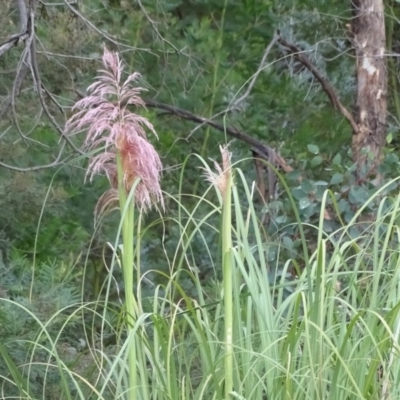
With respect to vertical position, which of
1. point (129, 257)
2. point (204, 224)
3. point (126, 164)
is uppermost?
point (126, 164)

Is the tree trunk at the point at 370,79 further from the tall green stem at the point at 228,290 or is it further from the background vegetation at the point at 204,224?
the tall green stem at the point at 228,290

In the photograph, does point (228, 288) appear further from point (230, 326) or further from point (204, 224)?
point (204, 224)

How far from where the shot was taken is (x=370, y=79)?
140 inches

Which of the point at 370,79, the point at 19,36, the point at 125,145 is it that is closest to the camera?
the point at 125,145

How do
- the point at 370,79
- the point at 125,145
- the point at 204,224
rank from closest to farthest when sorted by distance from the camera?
1. the point at 125,145
2. the point at 370,79
3. the point at 204,224

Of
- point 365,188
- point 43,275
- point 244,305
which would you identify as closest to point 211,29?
point 365,188

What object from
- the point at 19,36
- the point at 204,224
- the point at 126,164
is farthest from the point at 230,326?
the point at 204,224

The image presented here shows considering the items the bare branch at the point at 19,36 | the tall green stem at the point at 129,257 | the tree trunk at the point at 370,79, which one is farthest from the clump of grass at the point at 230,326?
the tree trunk at the point at 370,79

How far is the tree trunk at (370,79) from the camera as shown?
11.6 ft

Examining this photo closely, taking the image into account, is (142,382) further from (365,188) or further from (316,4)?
(316,4)

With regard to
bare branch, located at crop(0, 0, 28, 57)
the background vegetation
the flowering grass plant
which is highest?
bare branch, located at crop(0, 0, 28, 57)

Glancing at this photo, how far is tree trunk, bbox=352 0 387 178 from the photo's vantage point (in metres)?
3.53

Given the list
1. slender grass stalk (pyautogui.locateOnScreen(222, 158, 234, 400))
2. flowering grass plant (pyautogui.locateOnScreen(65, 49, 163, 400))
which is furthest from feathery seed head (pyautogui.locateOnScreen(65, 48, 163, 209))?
slender grass stalk (pyautogui.locateOnScreen(222, 158, 234, 400))

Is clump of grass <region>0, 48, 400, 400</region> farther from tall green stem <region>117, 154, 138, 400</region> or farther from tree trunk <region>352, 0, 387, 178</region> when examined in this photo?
tree trunk <region>352, 0, 387, 178</region>
